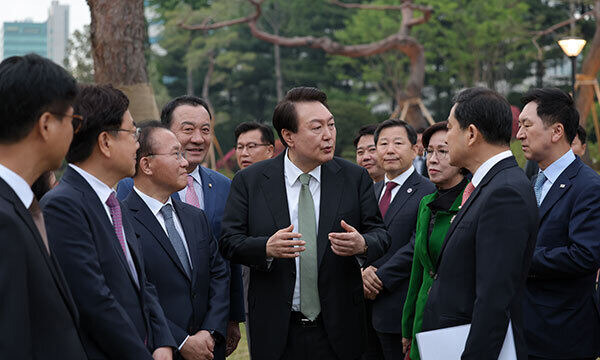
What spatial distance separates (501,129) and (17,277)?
→ 7.02ft

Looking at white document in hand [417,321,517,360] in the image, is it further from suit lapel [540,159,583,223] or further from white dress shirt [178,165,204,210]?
white dress shirt [178,165,204,210]

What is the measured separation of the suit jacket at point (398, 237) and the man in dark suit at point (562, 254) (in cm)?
111

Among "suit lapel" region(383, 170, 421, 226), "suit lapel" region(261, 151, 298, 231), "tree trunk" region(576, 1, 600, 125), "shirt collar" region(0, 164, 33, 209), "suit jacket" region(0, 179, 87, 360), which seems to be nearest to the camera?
"suit jacket" region(0, 179, 87, 360)

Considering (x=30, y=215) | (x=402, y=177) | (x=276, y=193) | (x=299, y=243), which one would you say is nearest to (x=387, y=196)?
(x=402, y=177)

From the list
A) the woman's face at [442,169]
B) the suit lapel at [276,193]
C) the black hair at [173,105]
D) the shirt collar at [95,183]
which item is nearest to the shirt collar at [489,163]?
the suit lapel at [276,193]

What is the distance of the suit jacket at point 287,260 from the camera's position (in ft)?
12.3

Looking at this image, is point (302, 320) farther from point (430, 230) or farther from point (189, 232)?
point (430, 230)

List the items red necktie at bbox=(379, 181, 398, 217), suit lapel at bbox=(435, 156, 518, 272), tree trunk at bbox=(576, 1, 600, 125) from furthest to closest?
tree trunk at bbox=(576, 1, 600, 125), red necktie at bbox=(379, 181, 398, 217), suit lapel at bbox=(435, 156, 518, 272)

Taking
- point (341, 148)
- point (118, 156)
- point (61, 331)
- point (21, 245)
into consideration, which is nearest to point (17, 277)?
point (21, 245)

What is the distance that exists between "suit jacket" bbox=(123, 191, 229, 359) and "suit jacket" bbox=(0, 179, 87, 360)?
4.34ft

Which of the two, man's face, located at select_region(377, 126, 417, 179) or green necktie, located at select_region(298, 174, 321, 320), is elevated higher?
man's face, located at select_region(377, 126, 417, 179)

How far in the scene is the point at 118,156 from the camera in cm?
295

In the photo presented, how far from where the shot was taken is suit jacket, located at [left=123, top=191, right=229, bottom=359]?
3.64 m

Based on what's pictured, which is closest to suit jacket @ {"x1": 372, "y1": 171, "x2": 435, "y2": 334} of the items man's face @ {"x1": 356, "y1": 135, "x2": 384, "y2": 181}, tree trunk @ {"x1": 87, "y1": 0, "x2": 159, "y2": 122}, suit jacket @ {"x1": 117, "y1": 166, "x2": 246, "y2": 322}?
man's face @ {"x1": 356, "y1": 135, "x2": 384, "y2": 181}
